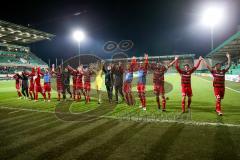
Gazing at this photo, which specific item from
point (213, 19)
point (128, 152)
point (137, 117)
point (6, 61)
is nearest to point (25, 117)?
point (137, 117)

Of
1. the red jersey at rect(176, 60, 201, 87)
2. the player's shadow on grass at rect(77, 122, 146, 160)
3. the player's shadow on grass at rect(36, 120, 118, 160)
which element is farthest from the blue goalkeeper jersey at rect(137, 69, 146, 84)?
the player's shadow on grass at rect(77, 122, 146, 160)

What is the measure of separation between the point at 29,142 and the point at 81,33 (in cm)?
3555

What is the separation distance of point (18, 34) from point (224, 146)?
68209 millimetres

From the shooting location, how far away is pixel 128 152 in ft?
18.0

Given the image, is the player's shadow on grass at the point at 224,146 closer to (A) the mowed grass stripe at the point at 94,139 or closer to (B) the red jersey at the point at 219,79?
(A) the mowed grass stripe at the point at 94,139

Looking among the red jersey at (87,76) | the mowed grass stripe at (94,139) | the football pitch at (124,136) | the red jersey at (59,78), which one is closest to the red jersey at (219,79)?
the football pitch at (124,136)

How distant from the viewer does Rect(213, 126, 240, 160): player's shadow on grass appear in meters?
5.04

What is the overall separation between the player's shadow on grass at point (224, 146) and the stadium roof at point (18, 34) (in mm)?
55333

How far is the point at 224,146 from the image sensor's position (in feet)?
18.5

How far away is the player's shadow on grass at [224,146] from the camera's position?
16.6 feet

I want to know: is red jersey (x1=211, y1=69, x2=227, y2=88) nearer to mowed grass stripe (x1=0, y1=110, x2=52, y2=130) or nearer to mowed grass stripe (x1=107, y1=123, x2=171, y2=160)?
mowed grass stripe (x1=107, y1=123, x2=171, y2=160)

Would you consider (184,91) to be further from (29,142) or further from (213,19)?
(213,19)

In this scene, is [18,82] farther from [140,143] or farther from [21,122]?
[140,143]

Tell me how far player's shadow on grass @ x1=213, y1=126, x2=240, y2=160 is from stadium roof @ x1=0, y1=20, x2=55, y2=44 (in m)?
55.3
